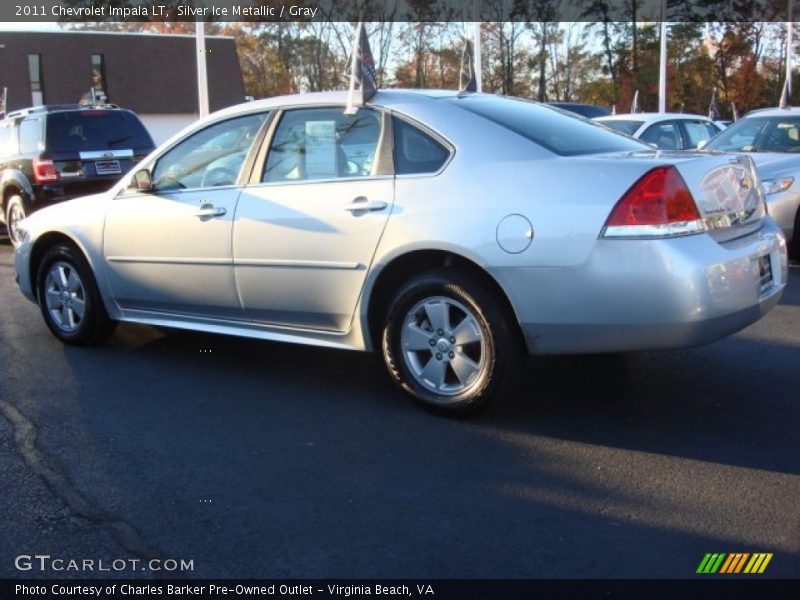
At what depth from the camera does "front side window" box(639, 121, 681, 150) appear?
1220cm

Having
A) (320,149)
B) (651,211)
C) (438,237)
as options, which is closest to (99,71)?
(320,149)

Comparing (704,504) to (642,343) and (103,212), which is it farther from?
(103,212)

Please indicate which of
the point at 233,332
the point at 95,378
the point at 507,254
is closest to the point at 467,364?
the point at 507,254

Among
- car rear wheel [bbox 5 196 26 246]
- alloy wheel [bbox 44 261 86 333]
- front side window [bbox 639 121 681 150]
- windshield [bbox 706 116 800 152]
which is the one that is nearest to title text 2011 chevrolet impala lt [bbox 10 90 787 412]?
alloy wheel [bbox 44 261 86 333]

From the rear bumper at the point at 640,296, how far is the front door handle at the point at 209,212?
1823 mm

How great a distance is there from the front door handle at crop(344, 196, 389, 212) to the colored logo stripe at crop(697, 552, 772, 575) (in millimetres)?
2287

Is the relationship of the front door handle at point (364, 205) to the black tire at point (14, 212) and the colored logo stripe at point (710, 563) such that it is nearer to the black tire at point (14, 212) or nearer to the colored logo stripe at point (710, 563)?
the colored logo stripe at point (710, 563)

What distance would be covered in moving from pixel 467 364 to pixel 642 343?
2.81 feet

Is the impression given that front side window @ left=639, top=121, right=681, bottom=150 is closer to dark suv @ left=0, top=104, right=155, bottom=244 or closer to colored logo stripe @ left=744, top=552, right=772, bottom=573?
dark suv @ left=0, top=104, right=155, bottom=244

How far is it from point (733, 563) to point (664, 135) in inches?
406

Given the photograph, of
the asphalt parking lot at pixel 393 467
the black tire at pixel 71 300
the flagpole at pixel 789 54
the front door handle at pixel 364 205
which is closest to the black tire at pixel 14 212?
the black tire at pixel 71 300

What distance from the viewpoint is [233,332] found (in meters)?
5.23
